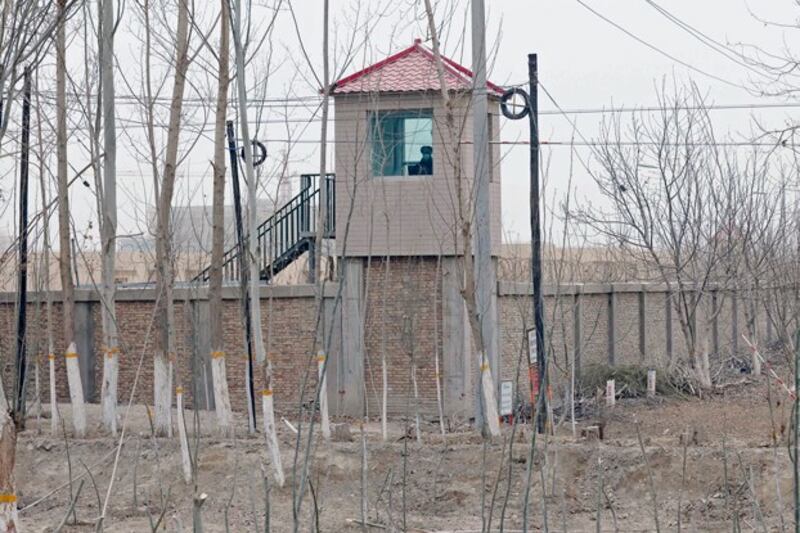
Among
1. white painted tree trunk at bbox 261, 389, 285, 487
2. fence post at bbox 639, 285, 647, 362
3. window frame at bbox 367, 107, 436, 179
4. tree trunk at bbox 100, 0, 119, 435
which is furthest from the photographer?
fence post at bbox 639, 285, 647, 362

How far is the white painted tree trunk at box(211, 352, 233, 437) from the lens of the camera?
53.6ft

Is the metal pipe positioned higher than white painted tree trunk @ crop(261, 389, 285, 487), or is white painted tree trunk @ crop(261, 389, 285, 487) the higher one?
the metal pipe

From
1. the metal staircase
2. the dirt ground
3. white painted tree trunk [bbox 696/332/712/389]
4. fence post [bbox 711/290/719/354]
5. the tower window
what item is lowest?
the dirt ground

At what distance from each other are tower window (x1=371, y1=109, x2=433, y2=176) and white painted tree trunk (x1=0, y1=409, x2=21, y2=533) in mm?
16432

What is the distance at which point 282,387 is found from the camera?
2433cm

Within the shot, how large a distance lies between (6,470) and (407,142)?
16.9m

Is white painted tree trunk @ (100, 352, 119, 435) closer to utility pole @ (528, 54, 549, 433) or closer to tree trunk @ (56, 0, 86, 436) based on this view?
tree trunk @ (56, 0, 86, 436)

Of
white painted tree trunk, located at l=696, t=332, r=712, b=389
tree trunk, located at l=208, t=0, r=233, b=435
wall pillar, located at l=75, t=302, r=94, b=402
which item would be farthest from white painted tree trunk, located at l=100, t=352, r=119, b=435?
white painted tree trunk, located at l=696, t=332, r=712, b=389

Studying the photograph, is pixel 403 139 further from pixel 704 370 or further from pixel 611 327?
pixel 611 327

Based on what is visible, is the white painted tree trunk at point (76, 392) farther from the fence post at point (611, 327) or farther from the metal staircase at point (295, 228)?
the fence post at point (611, 327)

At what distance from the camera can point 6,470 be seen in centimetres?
719

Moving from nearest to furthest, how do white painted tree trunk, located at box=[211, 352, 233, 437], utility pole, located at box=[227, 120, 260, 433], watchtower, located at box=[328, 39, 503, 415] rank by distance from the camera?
white painted tree trunk, located at box=[211, 352, 233, 437] < utility pole, located at box=[227, 120, 260, 433] < watchtower, located at box=[328, 39, 503, 415]

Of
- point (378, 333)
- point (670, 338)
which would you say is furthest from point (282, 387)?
point (670, 338)

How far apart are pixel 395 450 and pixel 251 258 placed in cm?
373
